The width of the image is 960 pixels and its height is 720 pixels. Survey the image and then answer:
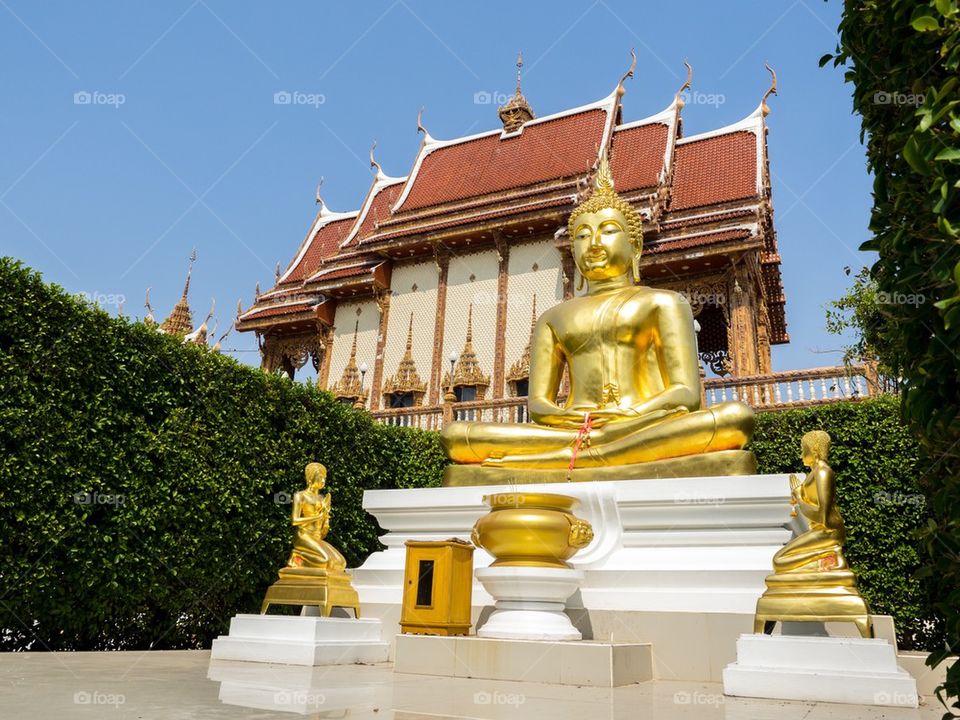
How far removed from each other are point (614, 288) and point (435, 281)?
35.2 ft

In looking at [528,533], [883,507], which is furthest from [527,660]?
[883,507]

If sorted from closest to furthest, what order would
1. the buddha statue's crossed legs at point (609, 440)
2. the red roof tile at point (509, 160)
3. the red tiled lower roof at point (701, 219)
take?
the buddha statue's crossed legs at point (609, 440), the red tiled lower roof at point (701, 219), the red roof tile at point (509, 160)

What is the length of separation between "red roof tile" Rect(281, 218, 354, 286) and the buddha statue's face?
14.2m

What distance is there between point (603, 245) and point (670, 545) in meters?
2.95

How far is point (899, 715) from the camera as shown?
2781mm

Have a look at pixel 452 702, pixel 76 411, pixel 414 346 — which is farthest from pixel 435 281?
pixel 452 702

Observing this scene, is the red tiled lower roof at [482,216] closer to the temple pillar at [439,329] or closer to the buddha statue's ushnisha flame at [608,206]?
the temple pillar at [439,329]

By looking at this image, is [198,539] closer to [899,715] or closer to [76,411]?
[76,411]

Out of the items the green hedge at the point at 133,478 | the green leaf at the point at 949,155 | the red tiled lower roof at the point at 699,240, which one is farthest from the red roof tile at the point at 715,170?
the green leaf at the point at 949,155

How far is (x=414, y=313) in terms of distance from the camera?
1714 cm

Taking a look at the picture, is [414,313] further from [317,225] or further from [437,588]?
[437,588]

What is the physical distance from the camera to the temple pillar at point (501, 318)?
15477 millimetres

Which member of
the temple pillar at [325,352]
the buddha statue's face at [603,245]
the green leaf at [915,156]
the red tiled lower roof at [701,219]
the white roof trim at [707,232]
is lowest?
the green leaf at [915,156]

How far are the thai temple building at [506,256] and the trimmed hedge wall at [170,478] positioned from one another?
669 centimetres
